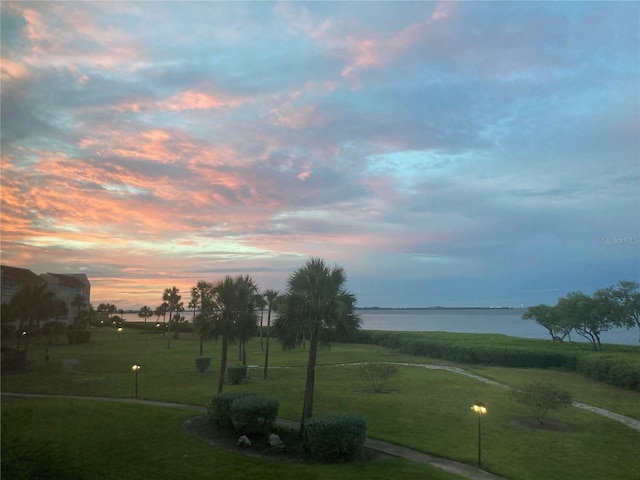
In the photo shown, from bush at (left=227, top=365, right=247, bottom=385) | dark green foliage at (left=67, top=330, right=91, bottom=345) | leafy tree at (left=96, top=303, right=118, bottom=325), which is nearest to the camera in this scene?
dark green foliage at (left=67, top=330, right=91, bottom=345)

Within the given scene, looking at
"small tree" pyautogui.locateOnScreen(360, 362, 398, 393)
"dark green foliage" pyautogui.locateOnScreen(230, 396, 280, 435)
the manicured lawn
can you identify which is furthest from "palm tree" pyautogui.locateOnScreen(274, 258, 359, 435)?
"small tree" pyautogui.locateOnScreen(360, 362, 398, 393)

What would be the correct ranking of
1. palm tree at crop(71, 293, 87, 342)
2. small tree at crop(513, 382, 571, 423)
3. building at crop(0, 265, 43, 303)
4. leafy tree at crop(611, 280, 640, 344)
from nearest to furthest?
building at crop(0, 265, 43, 303) → palm tree at crop(71, 293, 87, 342) → small tree at crop(513, 382, 571, 423) → leafy tree at crop(611, 280, 640, 344)

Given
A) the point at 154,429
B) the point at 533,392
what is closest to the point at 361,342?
the point at 533,392

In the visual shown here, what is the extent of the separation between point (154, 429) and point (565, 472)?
15.1m

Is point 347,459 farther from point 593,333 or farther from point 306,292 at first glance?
point 593,333

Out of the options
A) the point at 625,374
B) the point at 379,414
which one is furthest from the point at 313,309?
the point at 625,374

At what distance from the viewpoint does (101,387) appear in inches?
775

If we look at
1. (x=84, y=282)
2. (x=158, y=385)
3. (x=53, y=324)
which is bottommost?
(x=158, y=385)

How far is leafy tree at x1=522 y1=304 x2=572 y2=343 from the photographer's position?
1941 inches

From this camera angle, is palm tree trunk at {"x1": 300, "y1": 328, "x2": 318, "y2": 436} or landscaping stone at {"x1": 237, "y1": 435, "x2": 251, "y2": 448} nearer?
landscaping stone at {"x1": 237, "y1": 435, "x2": 251, "y2": 448}

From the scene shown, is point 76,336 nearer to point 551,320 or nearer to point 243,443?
point 243,443

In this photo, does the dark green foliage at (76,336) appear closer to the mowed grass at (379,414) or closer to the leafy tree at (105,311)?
the mowed grass at (379,414)

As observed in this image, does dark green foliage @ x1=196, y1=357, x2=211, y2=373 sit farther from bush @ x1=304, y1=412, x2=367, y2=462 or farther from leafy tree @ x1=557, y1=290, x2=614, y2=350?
leafy tree @ x1=557, y1=290, x2=614, y2=350

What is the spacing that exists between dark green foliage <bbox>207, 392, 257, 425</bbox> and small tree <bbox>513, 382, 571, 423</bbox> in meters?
12.7
